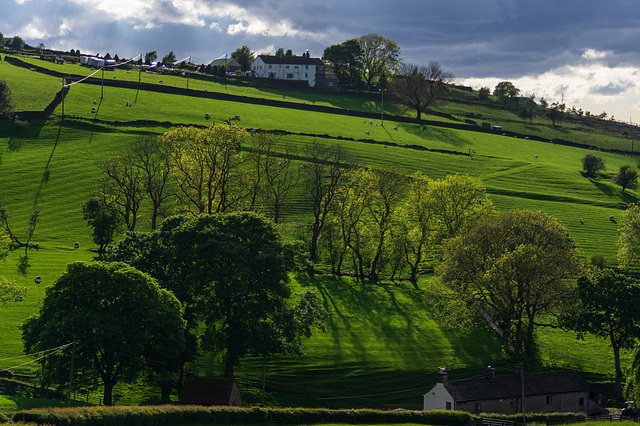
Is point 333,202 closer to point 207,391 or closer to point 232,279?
point 232,279

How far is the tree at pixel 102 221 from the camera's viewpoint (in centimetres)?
8838

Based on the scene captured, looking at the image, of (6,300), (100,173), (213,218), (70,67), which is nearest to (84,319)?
(213,218)

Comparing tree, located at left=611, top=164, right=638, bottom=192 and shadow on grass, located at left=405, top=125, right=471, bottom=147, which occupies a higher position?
shadow on grass, located at left=405, top=125, right=471, bottom=147

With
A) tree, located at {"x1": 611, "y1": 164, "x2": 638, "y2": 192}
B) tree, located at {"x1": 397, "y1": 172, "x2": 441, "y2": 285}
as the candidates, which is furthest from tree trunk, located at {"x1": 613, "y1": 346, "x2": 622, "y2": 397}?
tree, located at {"x1": 611, "y1": 164, "x2": 638, "y2": 192}

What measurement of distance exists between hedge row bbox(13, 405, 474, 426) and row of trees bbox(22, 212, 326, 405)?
8.74 metres

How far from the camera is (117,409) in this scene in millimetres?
39094

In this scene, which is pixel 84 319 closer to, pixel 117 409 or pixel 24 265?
pixel 117 409

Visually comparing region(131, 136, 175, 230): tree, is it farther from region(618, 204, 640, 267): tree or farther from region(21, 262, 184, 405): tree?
region(618, 204, 640, 267): tree

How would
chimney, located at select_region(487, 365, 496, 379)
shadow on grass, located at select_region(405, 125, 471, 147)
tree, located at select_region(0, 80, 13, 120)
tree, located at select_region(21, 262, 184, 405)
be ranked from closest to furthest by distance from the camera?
tree, located at select_region(21, 262, 184, 405), chimney, located at select_region(487, 365, 496, 379), tree, located at select_region(0, 80, 13, 120), shadow on grass, located at select_region(405, 125, 471, 147)

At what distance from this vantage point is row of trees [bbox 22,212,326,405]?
4866 centimetres

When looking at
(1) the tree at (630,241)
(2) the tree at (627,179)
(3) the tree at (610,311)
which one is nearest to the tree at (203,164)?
(3) the tree at (610,311)

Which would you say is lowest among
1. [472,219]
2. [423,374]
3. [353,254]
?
[423,374]

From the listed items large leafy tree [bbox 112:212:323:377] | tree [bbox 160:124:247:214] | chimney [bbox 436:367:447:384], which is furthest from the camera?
tree [bbox 160:124:247:214]

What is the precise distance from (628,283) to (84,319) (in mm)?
53948
